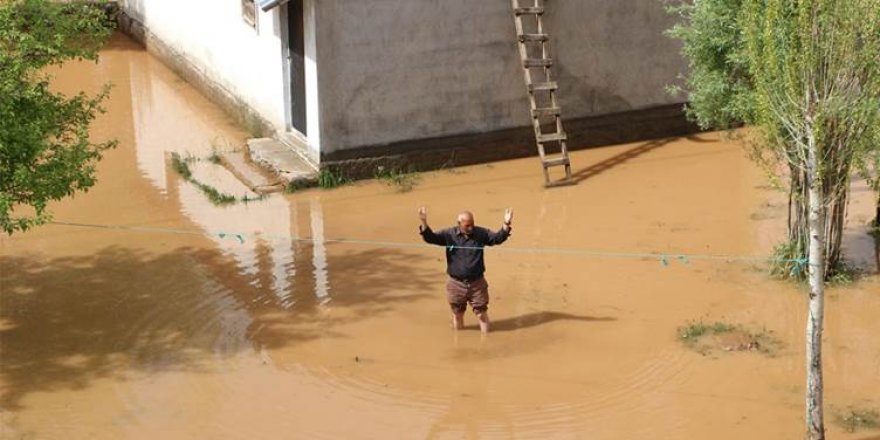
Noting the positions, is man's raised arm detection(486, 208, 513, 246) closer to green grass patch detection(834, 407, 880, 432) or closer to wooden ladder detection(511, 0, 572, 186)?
green grass patch detection(834, 407, 880, 432)

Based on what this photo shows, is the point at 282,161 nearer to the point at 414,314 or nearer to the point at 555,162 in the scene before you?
the point at 555,162

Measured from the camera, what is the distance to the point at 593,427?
11.3 meters

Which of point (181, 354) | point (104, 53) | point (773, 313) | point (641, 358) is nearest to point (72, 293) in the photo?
point (181, 354)

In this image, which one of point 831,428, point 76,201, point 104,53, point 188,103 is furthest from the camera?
point 104,53

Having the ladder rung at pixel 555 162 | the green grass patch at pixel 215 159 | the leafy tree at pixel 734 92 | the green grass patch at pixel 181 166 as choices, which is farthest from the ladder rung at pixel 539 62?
the green grass patch at pixel 181 166

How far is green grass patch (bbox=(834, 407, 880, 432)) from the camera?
11188 mm

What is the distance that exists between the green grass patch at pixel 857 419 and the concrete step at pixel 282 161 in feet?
28.4

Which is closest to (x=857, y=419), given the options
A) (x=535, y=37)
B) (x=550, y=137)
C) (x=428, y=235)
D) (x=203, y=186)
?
(x=428, y=235)

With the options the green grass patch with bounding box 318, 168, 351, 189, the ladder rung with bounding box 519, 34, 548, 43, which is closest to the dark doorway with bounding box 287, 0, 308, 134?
the green grass patch with bounding box 318, 168, 351, 189

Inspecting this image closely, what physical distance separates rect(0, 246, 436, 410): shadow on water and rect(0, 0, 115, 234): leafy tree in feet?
4.55

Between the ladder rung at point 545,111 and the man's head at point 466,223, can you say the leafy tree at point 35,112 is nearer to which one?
the man's head at point 466,223

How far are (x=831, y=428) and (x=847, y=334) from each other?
2178 millimetres

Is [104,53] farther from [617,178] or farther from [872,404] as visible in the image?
[872,404]

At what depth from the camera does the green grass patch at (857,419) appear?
11188 mm
